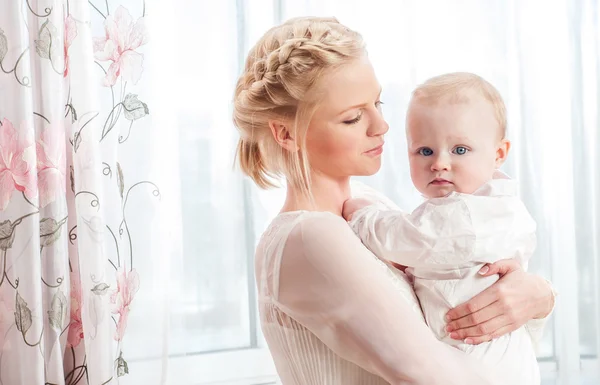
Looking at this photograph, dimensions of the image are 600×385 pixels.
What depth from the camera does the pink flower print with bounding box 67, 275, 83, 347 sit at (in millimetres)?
2053

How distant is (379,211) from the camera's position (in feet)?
4.63

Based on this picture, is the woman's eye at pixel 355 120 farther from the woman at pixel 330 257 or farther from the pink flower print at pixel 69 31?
the pink flower print at pixel 69 31

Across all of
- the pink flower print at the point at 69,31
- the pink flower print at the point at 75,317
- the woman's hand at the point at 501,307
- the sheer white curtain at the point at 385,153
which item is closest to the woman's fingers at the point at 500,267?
the woman's hand at the point at 501,307

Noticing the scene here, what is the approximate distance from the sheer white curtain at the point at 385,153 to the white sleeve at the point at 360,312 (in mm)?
969

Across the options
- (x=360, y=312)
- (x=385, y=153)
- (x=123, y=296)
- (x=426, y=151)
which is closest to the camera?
(x=360, y=312)

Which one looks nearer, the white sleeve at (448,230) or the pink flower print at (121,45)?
the white sleeve at (448,230)

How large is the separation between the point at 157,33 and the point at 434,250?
1.19 m

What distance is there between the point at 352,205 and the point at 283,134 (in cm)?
21

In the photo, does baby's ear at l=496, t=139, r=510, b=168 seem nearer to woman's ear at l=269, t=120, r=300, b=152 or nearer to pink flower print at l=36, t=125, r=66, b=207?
woman's ear at l=269, t=120, r=300, b=152

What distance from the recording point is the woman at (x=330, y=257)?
1200 mm

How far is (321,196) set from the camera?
57.5 inches

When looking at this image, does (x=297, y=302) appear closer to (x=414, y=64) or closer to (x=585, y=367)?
(x=414, y=64)

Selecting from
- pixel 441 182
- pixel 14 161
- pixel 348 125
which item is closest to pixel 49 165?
pixel 14 161

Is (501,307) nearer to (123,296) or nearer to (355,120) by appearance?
(355,120)
